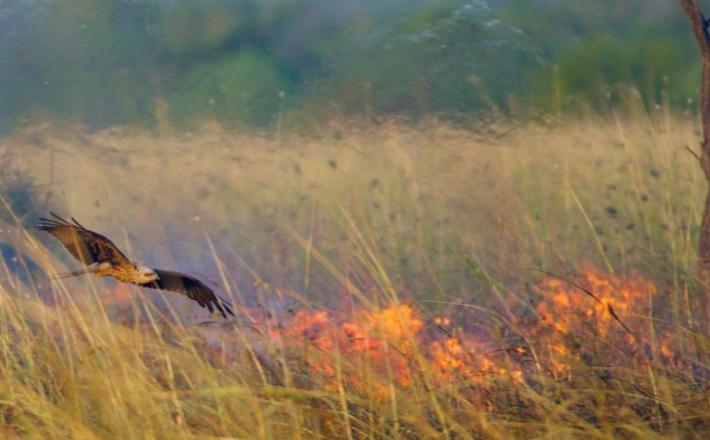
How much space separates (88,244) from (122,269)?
94mm

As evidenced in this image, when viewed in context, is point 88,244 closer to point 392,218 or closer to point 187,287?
point 187,287

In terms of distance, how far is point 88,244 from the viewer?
254 cm

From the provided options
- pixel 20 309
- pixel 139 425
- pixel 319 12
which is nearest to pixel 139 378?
pixel 139 425

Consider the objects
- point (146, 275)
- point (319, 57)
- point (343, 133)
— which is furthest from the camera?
point (319, 57)

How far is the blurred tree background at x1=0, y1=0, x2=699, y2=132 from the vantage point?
5.50m

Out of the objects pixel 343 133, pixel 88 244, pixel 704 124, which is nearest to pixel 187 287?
pixel 88 244

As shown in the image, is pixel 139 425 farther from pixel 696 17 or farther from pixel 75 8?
pixel 75 8

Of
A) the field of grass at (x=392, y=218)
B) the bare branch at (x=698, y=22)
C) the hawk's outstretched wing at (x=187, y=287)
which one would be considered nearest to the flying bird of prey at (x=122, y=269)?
the hawk's outstretched wing at (x=187, y=287)

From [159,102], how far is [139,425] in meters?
3.57

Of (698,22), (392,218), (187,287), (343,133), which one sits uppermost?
(698,22)

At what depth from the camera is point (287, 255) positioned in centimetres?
491

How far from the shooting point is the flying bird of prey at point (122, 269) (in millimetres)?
2477

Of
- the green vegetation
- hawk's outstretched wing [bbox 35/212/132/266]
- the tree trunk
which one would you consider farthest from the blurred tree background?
hawk's outstretched wing [bbox 35/212/132/266]

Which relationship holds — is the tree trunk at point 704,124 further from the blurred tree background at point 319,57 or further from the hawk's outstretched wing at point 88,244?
the blurred tree background at point 319,57
